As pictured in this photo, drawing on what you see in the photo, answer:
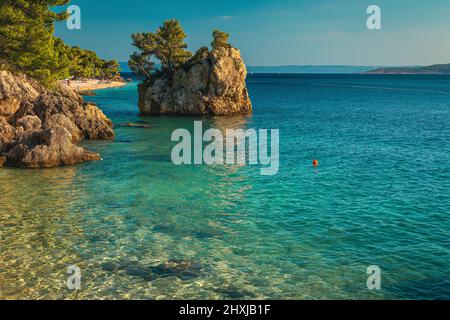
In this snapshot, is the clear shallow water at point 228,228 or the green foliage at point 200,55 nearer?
the clear shallow water at point 228,228

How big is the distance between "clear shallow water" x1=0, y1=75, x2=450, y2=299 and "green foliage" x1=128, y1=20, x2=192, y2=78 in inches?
1816

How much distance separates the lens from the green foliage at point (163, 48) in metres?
83.6

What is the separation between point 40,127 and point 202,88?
133 ft

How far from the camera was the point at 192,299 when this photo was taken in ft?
50.3

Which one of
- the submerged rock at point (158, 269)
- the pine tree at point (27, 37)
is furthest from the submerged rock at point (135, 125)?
the submerged rock at point (158, 269)

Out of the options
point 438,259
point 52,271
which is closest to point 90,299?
point 52,271

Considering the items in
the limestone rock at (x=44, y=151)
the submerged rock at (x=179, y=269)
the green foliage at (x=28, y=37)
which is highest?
the green foliage at (x=28, y=37)

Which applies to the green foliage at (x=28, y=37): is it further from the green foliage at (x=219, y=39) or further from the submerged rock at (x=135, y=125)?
the green foliage at (x=219, y=39)

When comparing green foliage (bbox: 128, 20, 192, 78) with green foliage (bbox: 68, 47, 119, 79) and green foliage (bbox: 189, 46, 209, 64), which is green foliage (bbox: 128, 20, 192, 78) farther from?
green foliage (bbox: 68, 47, 119, 79)

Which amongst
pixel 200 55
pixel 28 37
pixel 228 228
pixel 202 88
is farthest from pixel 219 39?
pixel 228 228

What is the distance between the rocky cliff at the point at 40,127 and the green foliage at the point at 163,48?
23951 millimetres

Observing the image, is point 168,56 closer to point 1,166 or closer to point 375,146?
point 375,146

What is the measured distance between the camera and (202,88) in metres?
79.2

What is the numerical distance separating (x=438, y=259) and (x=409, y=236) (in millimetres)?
2612
